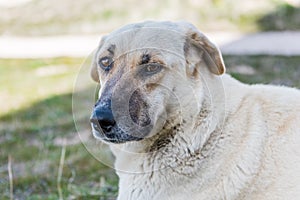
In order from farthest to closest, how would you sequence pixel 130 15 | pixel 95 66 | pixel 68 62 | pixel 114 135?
pixel 130 15 < pixel 68 62 < pixel 95 66 < pixel 114 135

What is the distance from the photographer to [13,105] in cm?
912

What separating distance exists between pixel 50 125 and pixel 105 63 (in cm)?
455

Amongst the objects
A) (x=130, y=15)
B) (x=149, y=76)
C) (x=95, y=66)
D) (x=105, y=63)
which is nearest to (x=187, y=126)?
(x=149, y=76)

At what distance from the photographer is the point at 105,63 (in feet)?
11.4

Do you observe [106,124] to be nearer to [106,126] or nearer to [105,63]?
[106,126]

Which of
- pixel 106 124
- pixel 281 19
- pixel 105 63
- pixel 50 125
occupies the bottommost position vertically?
pixel 281 19

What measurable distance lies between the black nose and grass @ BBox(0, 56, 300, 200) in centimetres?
132

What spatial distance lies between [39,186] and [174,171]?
249 cm

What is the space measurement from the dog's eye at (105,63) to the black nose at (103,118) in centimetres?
35

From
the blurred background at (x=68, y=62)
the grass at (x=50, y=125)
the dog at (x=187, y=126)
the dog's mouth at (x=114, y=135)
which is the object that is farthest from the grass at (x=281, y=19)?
the dog's mouth at (x=114, y=135)

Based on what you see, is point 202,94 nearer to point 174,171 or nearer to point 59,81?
point 174,171

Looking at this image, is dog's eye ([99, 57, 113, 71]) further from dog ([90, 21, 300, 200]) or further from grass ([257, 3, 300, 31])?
grass ([257, 3, 300, 31])

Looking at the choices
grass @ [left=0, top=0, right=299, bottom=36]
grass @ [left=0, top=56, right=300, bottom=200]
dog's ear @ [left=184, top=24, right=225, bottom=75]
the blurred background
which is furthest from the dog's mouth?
grass @ [left=0, top=0, right=299, bottom=36]

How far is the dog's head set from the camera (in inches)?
128
